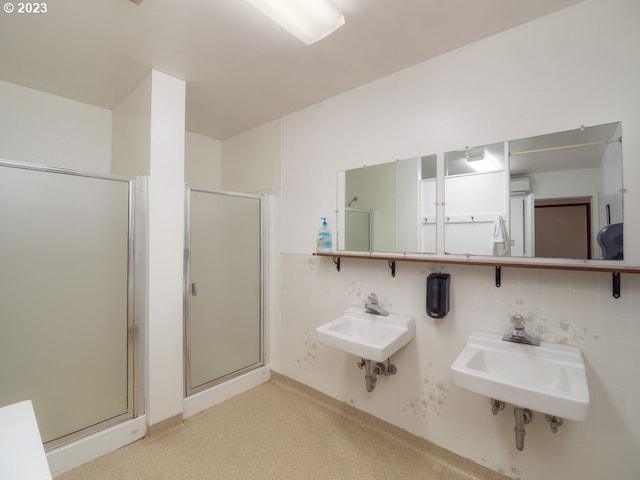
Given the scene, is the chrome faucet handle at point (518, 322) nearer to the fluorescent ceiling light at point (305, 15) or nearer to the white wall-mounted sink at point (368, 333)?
the white wall-mounted sink at point (368, 333)

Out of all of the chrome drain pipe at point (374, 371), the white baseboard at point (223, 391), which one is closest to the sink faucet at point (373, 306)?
the chrome drain pipe at point (374, 371)

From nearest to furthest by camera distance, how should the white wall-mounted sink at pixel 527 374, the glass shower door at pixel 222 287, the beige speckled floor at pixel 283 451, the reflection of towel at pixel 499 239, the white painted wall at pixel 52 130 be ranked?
the white wall-mounted sink at pixel 527 374 < the reflection of towel at pixel 499 239 < the beige speckled floor at pixel 283 451 < the white painted wall at pixel 52 130 < the glass shower door at pixel 222 287

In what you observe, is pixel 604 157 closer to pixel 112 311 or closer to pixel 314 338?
pixel 314 338

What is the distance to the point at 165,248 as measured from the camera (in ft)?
6.47

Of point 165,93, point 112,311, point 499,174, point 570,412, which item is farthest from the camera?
point 165,93

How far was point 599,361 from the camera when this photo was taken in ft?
4.20

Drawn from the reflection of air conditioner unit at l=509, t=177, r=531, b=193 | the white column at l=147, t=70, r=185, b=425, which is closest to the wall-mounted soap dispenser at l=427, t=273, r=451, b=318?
the reflection of air conditioner unit at l=509, t=177, r=531, b=193

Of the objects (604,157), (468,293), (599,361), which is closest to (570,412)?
(599,361)

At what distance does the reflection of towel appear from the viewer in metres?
1.49

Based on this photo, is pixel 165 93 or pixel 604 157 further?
pixel 165 93

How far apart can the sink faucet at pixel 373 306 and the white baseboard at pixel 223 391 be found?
1.32m

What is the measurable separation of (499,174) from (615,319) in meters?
0.85

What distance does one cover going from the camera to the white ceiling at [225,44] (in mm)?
1385

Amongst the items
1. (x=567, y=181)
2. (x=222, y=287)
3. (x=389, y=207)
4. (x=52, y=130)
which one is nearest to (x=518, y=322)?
(x=567, y=181)
